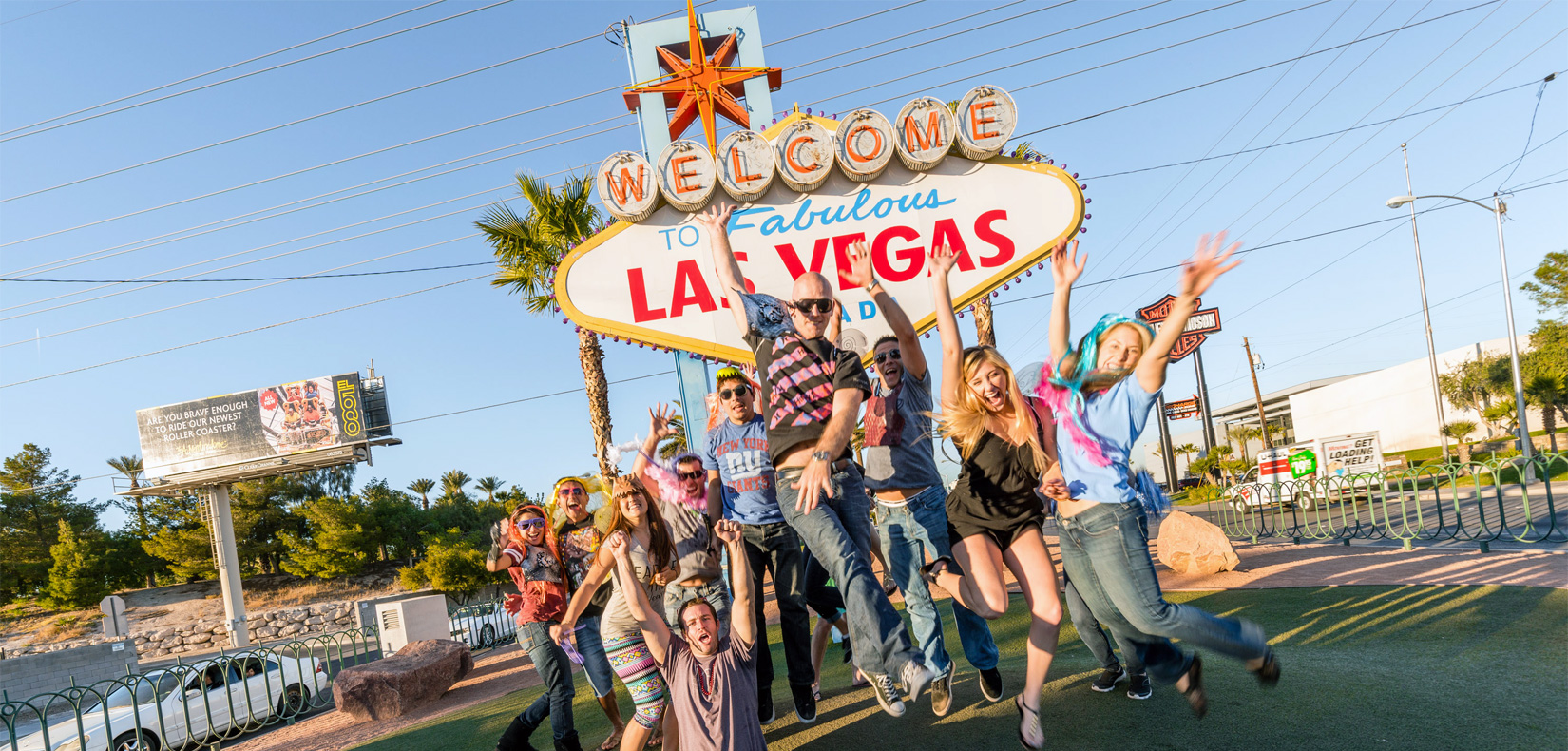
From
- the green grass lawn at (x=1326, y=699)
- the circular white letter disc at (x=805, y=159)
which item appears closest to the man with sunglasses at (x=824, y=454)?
the green grass lawn at (x=1326, y=699)

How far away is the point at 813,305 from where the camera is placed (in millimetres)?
4172

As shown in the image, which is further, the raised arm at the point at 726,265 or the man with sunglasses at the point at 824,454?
the raised arm at the point at 726,265

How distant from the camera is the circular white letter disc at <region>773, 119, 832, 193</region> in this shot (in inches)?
341

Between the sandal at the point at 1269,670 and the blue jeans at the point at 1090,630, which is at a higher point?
the sandal at the point at 1269,670

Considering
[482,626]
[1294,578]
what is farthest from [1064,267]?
[482,626]

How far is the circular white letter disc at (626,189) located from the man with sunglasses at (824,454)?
4275mm

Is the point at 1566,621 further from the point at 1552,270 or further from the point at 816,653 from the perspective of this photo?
the point at 1552,270

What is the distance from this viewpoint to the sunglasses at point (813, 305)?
417 centimetres

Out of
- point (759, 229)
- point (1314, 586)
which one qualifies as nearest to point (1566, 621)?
point (1314, 586)

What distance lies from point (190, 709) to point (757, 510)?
966 cm

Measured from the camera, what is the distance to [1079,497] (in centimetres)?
376

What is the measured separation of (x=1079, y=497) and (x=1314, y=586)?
6.21m

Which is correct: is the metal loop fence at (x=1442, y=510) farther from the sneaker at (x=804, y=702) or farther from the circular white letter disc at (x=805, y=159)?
the circular white letter disc at (x=805, y=159)

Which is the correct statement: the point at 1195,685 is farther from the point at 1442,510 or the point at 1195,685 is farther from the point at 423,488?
the point at 423,488
